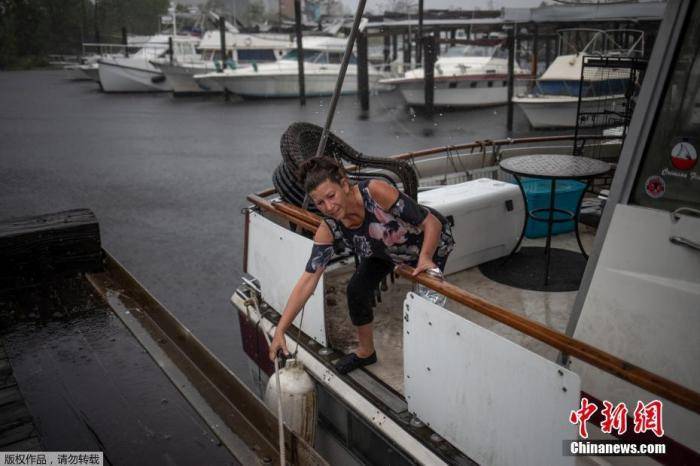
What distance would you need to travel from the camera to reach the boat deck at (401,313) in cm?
384

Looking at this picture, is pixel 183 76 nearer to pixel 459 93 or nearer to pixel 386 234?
pixel 459 93

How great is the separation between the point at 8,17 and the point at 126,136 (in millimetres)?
82883

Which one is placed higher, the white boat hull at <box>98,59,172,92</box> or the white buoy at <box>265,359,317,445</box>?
the white boat hull at <box>98,59,172,92</box>

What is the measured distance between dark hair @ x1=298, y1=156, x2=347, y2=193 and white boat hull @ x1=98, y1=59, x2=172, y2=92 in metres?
42.6

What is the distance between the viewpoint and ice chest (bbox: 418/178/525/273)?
Answer: 4891 mm

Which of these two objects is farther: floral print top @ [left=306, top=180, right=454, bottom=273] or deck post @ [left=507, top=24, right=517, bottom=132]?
deck post @ [left=507, top=24, right=517, bottom=132]

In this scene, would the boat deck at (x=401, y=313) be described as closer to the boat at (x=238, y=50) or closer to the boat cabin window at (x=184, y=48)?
the boat at (x=238, y=50)

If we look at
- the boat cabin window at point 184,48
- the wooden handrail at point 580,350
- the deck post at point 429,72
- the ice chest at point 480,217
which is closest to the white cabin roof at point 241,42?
the boat cabin window at point 184,48

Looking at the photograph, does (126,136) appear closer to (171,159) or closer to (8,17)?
(171,159)

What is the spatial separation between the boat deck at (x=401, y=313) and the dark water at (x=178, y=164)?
2875mm

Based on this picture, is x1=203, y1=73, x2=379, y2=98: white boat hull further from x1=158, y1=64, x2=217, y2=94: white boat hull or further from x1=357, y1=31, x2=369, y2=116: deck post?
x1=357, y1=31, x2=369, y2=116: deck post

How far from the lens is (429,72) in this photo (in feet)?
89.8

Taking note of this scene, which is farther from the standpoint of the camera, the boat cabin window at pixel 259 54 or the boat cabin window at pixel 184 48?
the boat cabin window at pixel 184 48

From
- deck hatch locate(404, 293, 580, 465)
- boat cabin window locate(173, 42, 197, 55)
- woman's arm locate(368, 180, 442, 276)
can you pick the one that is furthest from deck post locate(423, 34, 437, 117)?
deck hatch locate(404, 293, 580, 465)
